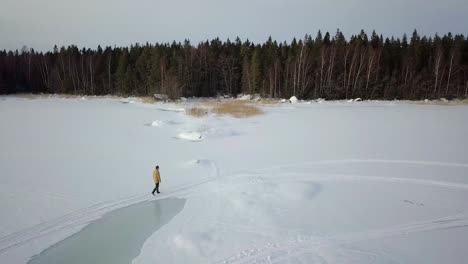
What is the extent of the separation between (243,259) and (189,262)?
3.98 ft

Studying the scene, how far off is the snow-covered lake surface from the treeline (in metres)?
26.4

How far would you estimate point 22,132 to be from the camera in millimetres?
18875

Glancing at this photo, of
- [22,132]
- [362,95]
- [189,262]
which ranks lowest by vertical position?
[189,262]

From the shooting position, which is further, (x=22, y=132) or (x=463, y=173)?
(x=22, y=132)

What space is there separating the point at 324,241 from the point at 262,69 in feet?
151

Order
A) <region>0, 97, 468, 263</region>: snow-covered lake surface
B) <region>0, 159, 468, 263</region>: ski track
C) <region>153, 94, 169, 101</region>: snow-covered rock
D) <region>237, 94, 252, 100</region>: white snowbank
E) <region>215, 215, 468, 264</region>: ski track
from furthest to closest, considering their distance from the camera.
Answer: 1. <region>237, 94, 252, 100</region>: white snowbank
2. <region>153, 94, 169, 101</region>: snow-covered rock
3. <region>0, 97, 468, 263</region>: snow-covered lake surface
4. <region>0, 159, 468, 263</region>: ski track
5. <region>215, 215, 468, 264</region>: ski track

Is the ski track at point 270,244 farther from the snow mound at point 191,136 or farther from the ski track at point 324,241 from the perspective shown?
the snow mound at point 191,136

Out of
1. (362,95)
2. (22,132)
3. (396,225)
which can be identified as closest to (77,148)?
(22,132)

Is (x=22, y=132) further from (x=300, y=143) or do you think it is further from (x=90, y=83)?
(x=90, y=83)

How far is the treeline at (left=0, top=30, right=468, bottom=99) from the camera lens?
145ft

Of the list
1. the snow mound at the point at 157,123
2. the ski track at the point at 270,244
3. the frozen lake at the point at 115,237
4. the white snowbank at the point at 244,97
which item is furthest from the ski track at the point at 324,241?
the white snowbank at the point at 244,97

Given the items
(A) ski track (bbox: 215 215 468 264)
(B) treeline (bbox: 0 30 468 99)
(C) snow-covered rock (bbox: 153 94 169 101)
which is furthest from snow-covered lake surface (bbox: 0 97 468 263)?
(B) treeline (bbox: 0 30 468 99)

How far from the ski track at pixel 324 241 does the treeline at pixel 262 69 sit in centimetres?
3671

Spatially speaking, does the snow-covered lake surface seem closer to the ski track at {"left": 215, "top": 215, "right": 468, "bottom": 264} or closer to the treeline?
the ski track at {"left": 215, "top": 215, "right": 468, "bottom": 264}
